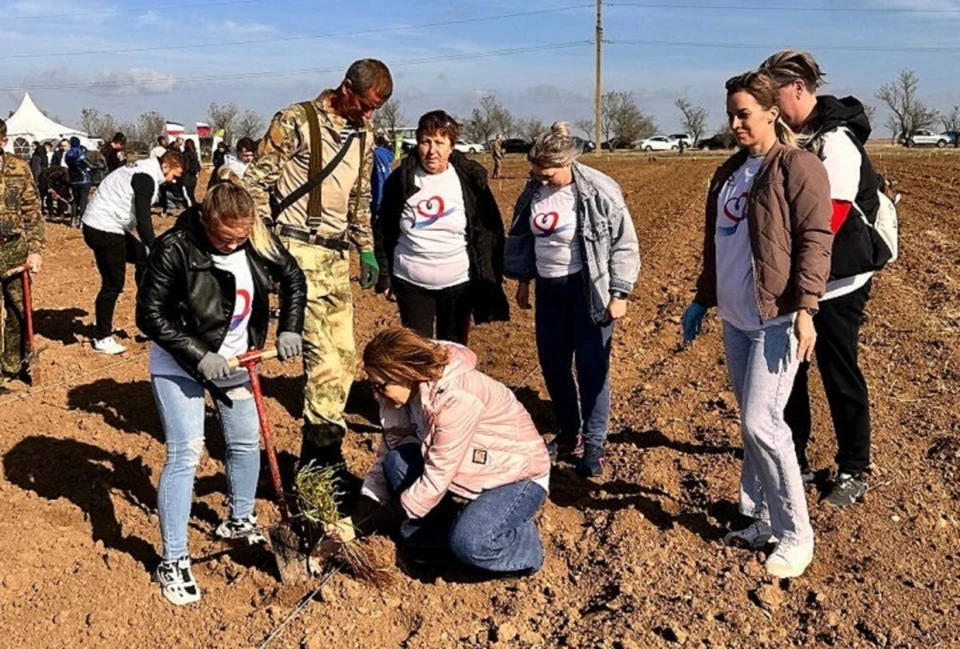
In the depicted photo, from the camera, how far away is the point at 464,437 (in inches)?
146

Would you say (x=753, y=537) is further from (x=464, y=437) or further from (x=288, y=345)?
(x=288, y=345)

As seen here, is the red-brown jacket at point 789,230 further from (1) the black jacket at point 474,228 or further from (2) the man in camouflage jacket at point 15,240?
(2) the man in camouflage jacket at point 15,240

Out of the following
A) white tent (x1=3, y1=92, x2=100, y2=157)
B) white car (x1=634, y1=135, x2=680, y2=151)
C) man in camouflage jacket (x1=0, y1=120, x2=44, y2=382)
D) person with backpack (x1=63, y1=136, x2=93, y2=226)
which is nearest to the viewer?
man in camouflage jacket (x1=0, y1=120, x2=44, y2=382)

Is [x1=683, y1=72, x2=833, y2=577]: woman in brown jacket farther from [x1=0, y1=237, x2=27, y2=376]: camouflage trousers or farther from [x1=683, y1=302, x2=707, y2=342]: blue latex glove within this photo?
[x1=0, y1=237, x2=27, y2=376]: camouflage trousers

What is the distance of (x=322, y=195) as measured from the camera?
450 cm

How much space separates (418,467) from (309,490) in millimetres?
489

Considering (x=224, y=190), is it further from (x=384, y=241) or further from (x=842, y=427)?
(x=842, y=427)

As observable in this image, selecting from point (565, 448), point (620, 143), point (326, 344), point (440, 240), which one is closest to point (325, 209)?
point (326, 344)

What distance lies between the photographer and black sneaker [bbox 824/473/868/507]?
4367mm

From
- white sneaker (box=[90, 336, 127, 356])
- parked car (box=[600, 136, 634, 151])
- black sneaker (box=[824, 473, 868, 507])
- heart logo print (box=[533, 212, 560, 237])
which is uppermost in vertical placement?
heart logo print (box=[533, 212, 560, 237])

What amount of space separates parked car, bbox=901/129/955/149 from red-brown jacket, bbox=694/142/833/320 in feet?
218

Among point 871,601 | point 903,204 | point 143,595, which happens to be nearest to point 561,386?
point 871,601

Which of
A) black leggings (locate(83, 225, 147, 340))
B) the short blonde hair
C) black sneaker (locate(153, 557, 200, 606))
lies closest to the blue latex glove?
the short blonde hair

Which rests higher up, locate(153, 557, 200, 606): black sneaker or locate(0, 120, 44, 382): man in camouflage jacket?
locate(0, 120, 44, 382): man in camouflage jacket
